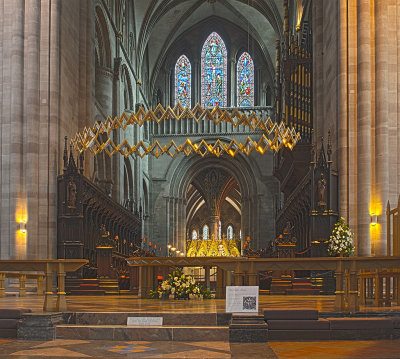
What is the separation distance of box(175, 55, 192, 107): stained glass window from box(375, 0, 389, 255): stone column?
23.9 metres

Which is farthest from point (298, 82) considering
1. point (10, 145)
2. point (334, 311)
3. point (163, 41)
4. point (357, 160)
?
point (163, 41)

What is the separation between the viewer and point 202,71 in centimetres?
3931

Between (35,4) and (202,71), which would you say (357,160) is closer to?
(35,4)

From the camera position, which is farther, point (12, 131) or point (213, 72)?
point (213, 72)

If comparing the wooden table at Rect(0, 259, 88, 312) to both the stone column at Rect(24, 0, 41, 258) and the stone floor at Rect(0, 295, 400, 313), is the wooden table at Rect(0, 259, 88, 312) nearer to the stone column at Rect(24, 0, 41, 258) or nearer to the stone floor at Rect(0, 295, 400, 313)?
the stone floor at Rect(0, 295, 400, 313)

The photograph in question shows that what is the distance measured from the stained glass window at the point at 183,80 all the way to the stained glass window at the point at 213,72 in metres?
0.93

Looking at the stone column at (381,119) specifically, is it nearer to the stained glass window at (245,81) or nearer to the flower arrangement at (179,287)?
the flower arrangement at (179,287)

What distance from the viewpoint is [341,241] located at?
15.0 metres

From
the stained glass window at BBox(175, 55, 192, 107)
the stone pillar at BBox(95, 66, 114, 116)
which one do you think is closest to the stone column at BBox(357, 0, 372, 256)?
the stone pillar at BBox(95, 66, 114, 116)

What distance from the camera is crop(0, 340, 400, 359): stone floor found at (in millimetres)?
6676

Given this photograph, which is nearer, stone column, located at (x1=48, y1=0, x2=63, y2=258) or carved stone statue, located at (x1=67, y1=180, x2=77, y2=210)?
stone column, located at (x1=48, y1=0, x2=63, y2=258)

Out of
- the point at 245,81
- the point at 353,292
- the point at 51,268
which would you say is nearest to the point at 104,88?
the point at 245,81

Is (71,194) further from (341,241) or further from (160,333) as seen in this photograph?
(160,333)

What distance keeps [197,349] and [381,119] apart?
10.1 meters
